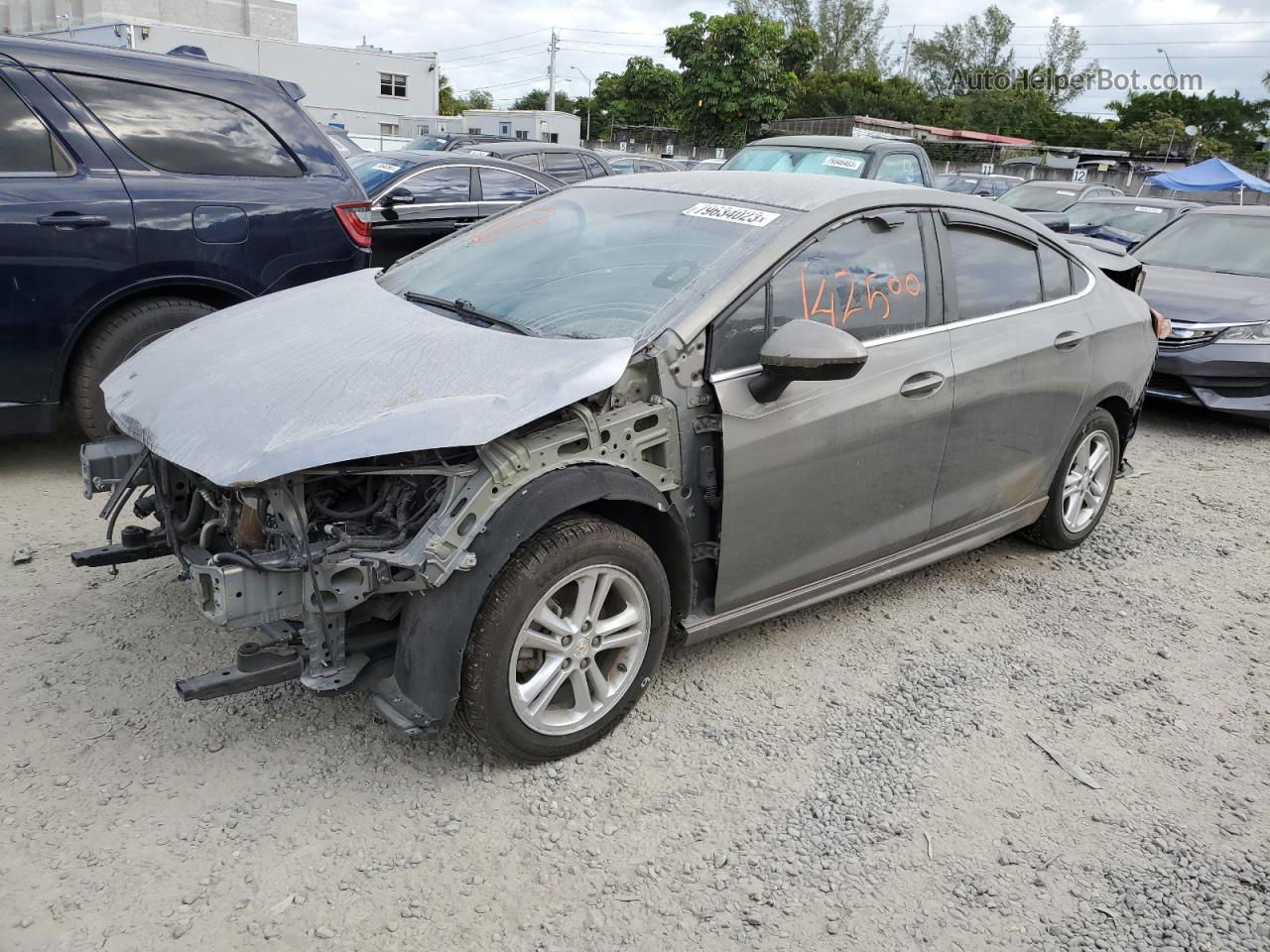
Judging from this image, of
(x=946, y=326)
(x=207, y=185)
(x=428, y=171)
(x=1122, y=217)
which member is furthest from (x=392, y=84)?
(x=946, y=326)

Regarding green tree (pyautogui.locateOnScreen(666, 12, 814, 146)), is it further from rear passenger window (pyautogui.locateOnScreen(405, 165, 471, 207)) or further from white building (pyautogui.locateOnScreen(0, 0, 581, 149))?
rear passenger window (pyautogui.locateOnScreen(405, 165, 471, 207))

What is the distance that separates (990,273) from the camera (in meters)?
4.15

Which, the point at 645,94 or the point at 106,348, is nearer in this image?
the point at 106,348

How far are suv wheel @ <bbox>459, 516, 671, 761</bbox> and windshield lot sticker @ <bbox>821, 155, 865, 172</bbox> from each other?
25.3 ft

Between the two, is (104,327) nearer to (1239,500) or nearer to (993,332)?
(993,332)

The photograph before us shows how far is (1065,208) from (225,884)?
48.4 feet

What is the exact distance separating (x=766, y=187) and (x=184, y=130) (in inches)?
125

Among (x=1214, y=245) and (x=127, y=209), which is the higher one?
(x=127, y=209)

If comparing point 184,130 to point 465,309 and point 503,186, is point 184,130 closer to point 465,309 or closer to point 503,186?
point 465,309

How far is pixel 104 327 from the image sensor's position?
16.1 feet

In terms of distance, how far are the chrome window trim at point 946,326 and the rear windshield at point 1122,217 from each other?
9386 mm

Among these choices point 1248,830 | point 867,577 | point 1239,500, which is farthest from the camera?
point 1239,500

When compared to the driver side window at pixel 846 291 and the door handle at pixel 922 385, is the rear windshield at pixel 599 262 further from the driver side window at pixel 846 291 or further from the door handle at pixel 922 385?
the door handle at pixel 922 385

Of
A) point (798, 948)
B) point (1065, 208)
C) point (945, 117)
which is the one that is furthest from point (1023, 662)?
point (945, 117)
